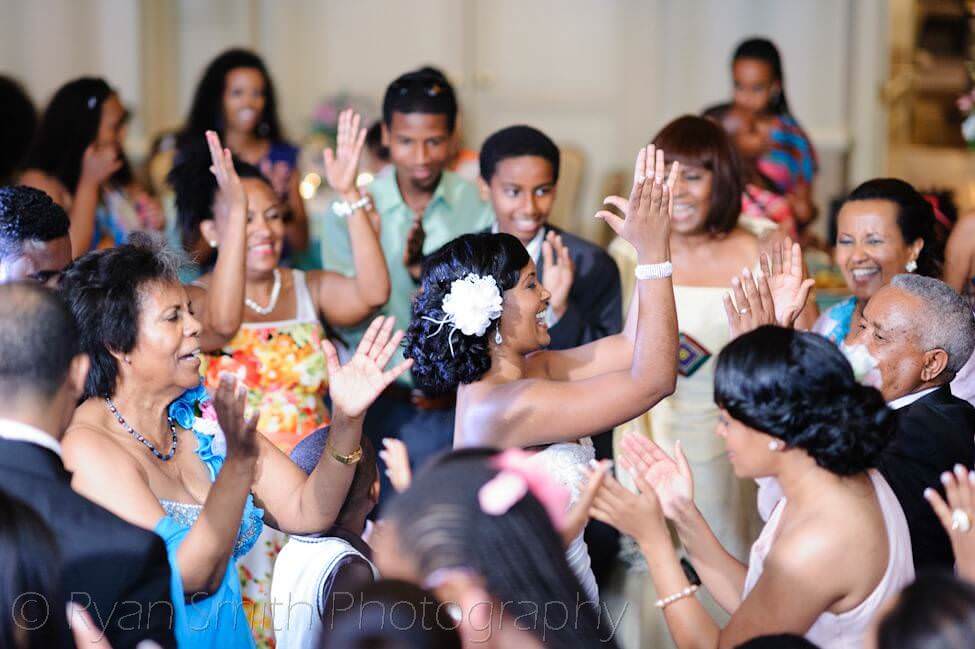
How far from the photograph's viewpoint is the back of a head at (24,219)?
290 centimetres

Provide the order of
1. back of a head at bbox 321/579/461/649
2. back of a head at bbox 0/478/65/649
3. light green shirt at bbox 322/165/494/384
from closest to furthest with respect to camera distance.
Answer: back of a head at bbox 321/579/461/649 → back of a head at bbox 0/478/65/649 → light green shirt at bbox 322/165/494/384

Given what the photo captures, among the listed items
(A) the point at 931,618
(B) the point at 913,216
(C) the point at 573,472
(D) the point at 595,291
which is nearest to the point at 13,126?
(D) the point at 595,291

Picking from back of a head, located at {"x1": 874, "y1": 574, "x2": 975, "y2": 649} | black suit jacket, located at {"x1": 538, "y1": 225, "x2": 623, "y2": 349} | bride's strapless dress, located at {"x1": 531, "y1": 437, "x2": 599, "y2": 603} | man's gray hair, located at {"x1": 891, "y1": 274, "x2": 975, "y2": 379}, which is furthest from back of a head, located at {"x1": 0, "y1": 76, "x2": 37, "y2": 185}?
back of a head, located at {"x1": 874, "y1": 574, "x2": 975, "y2": 649}

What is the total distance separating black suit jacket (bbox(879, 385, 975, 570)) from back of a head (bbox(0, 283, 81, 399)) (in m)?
1.61

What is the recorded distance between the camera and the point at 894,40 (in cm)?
723

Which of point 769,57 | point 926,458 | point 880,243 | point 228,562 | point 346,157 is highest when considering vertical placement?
point 769,57

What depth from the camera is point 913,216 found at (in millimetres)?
3387

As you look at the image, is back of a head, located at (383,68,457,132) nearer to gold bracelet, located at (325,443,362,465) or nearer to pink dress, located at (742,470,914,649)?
gold bracelet, located at (325,443,362,465)

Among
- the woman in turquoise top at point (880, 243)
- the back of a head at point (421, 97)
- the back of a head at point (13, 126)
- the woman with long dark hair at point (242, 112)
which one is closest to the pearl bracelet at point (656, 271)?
the woman in turquoise top at point (880, 243)

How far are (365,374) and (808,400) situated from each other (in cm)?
92

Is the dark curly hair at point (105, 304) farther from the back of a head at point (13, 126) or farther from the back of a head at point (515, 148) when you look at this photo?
the back of a head at point (13, 126)

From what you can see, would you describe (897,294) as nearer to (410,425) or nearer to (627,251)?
Result: (627,251)

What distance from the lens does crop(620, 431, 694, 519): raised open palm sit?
2.24 m

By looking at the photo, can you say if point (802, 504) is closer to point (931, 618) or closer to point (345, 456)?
point (931, 618)
